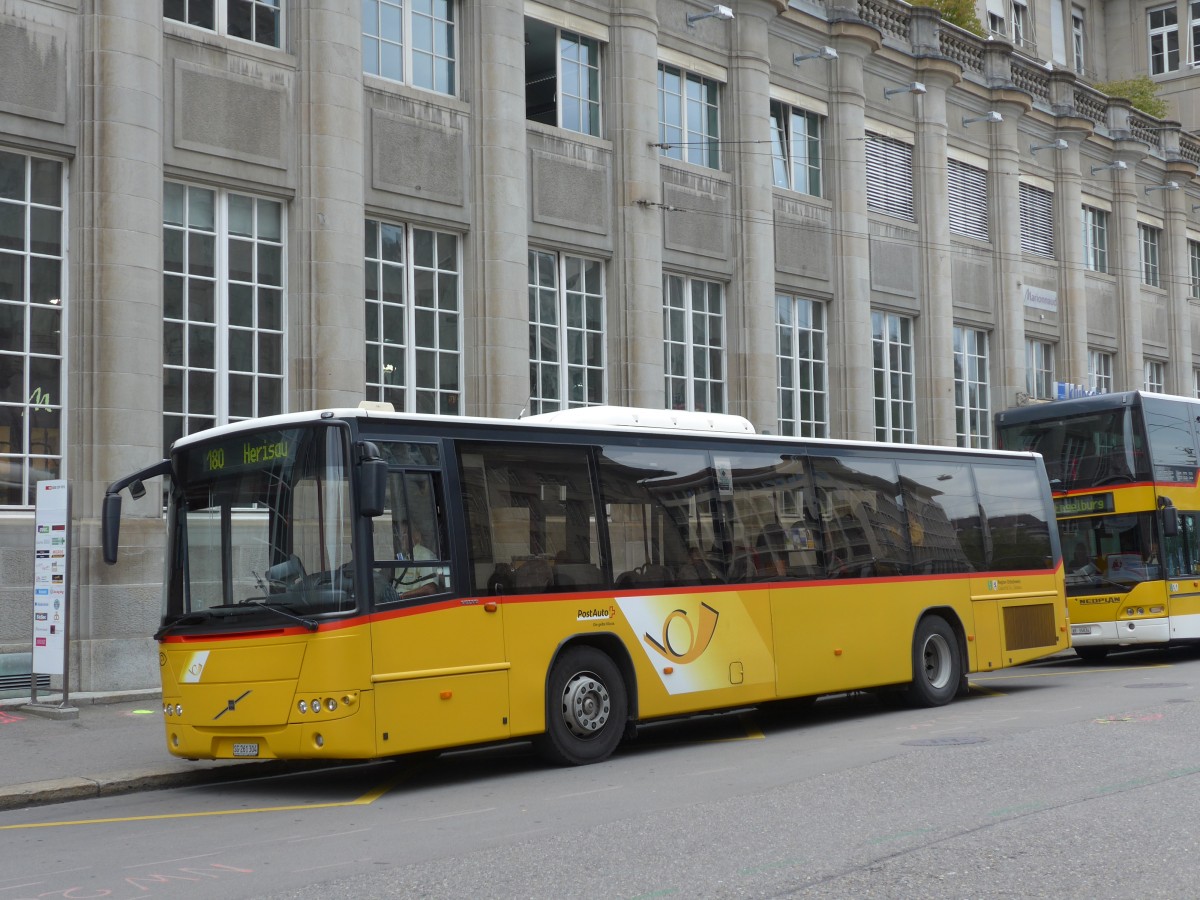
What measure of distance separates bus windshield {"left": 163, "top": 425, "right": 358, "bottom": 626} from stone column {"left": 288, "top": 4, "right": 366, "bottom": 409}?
24.1 feet

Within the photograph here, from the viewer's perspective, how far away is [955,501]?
54.8 feet

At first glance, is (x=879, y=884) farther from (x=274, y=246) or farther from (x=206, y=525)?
(x=274, y=246)

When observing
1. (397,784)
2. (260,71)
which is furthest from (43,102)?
(397,784)

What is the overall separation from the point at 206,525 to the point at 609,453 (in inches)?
134

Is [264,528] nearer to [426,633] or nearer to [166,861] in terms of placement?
[426,633]

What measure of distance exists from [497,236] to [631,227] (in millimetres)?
3129

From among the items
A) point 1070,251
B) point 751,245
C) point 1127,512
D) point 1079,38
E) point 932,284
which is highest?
point 1079,38

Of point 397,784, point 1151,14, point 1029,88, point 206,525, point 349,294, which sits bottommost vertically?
point 397,784

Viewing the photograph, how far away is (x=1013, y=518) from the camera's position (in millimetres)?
17531

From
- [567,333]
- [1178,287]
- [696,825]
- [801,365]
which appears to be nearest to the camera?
[696,825]

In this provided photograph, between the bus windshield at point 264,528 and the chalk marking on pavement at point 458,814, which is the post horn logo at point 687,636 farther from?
the bus windshield at point 264,528

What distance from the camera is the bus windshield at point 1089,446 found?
67.8 ft

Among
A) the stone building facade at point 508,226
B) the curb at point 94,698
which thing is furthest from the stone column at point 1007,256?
the curb at point 94,698

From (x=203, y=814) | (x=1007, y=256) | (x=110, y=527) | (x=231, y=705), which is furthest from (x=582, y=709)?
(x=1007, y=256)
